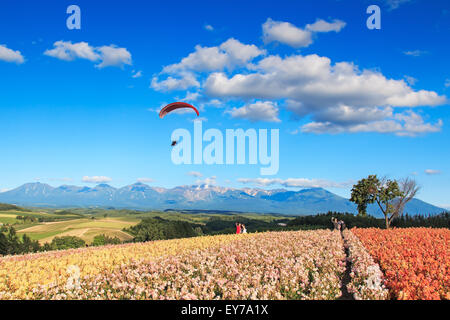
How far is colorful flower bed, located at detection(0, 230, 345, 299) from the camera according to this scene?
848 cm

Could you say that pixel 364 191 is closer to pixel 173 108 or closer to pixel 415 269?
pixel 173 108

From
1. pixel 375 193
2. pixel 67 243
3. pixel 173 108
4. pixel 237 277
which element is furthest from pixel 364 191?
pixel 67 243

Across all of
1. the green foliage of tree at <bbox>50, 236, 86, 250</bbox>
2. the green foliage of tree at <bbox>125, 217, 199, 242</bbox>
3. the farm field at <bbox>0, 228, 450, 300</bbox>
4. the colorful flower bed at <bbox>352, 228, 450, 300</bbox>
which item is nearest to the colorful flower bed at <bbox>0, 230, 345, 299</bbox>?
the farm field at <bbox>0, 228, 450, 300</bbox>

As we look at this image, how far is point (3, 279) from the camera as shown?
991 cm

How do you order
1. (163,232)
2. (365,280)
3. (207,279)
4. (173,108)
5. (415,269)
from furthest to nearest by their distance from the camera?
(163,232) < (173,108) < (415,269) < (207,279) < (365,280)

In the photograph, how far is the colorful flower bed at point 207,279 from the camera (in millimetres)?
8484

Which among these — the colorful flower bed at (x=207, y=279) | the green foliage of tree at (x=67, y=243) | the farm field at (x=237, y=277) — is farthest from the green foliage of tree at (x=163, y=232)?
the colorful flower bed at (x=207, y=279)

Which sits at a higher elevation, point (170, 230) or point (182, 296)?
point (182, 296)

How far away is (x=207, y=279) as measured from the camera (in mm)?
9234

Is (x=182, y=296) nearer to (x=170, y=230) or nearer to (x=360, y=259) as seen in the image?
(x=360, y=259)
